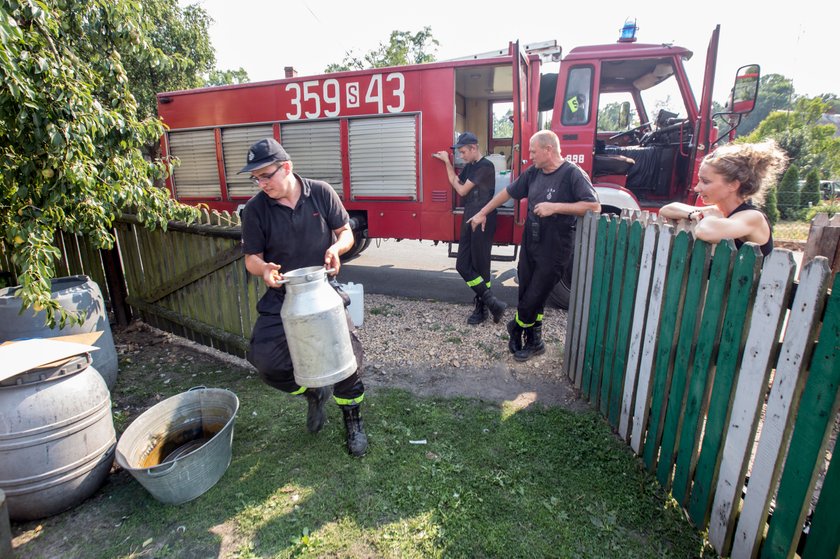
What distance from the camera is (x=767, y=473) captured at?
154 centimetres

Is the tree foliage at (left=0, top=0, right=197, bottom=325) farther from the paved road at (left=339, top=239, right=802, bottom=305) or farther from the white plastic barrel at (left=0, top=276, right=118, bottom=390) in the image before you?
the paved road at (left=339, top=239, right=802, bottom=305)

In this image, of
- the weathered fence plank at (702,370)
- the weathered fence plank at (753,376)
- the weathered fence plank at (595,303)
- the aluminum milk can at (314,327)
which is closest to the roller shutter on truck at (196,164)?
the aluminum milk can at (314,327)

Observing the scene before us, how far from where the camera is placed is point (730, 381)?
5.59ft

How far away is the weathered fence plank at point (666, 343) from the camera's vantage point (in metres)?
2.04

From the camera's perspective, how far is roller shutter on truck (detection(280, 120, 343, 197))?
5.64m

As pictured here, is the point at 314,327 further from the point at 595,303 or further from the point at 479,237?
the point at 479,237

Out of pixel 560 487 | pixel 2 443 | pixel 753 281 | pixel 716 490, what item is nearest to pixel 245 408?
pixel 2 443

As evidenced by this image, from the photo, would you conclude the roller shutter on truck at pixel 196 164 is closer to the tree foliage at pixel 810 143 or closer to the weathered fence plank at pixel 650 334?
the weathered fence plank at pixel 650 334

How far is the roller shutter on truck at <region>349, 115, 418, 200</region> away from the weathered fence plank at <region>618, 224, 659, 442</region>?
3.47 metres

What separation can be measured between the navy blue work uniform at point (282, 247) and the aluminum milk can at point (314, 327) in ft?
1.06

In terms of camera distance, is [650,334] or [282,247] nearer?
[650,334]

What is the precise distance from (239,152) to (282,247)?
174 inches

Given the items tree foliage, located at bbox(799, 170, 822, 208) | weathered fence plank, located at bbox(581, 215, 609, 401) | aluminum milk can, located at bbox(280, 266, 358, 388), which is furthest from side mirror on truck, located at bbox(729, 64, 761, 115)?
tree foliage, located at bbox(799, 170, 822, 208)

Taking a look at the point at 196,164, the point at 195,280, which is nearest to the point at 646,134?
the point at 195,280
